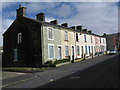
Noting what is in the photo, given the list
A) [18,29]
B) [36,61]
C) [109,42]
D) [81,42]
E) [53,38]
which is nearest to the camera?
[36,61]

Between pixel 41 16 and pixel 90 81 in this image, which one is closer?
pixel 90 81

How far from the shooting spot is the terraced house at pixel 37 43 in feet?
73.4

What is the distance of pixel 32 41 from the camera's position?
77.0ft

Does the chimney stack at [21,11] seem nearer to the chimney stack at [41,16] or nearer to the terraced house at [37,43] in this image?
the terraced house at [37,43]

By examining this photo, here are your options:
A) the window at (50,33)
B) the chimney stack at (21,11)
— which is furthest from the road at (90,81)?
the chimney stack at (21,11)

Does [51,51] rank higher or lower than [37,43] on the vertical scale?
lower

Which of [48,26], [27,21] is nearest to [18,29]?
[27,21]

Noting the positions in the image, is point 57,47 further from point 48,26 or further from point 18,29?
point 18,29

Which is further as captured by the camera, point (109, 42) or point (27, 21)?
point (109, 42)

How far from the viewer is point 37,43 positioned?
2267cm

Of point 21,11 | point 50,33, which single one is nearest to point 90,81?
point 50,33

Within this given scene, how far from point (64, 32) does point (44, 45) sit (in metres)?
6.44

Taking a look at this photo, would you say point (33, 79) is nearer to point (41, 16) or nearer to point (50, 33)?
point (50, 33)

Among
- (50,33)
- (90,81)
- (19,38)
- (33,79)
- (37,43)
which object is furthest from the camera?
(19,38)
